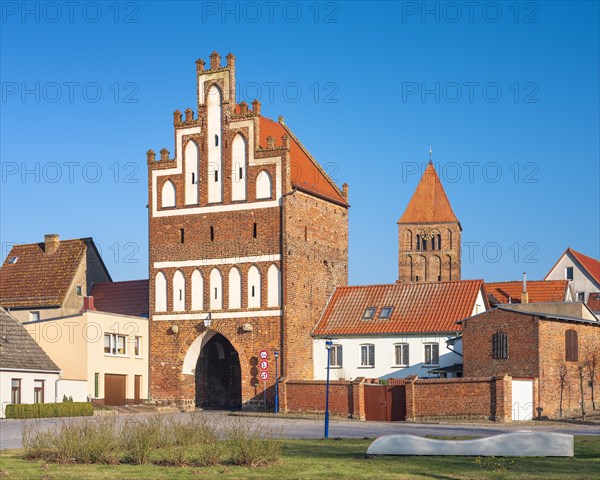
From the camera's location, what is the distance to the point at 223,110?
2308 inches

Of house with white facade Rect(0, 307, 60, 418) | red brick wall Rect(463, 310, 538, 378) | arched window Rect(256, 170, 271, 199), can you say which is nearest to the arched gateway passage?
arched window Rect(256, 170, 271, 199)

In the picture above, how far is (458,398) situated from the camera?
4697 cm

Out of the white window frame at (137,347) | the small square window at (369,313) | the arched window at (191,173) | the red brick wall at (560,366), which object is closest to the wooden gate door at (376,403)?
the red brick wall at (560,366)

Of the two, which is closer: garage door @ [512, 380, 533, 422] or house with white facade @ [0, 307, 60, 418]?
garage door @ [512, 380, 533, 422]

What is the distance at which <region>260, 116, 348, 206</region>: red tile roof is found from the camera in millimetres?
58697

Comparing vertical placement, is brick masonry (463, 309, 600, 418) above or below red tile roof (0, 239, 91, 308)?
below

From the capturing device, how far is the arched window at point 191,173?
5892 cm

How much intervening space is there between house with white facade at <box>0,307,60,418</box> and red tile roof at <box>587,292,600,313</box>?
169 feet

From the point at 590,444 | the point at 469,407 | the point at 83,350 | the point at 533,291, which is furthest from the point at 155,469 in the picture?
the point at 533,291

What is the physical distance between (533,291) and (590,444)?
4043 centimetres

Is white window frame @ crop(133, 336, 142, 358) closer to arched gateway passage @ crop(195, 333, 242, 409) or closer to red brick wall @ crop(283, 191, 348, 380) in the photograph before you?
arched gateway passage @ crop(195, 333, 242, 409)

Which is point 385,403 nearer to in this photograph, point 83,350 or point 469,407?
point 469,407

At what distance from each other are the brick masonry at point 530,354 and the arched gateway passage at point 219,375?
48.5 ft

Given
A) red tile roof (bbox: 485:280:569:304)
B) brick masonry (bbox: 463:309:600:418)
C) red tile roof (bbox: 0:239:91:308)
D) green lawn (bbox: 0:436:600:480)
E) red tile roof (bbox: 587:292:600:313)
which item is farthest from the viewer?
red tile roof (bbox: 587:292:600:313)
